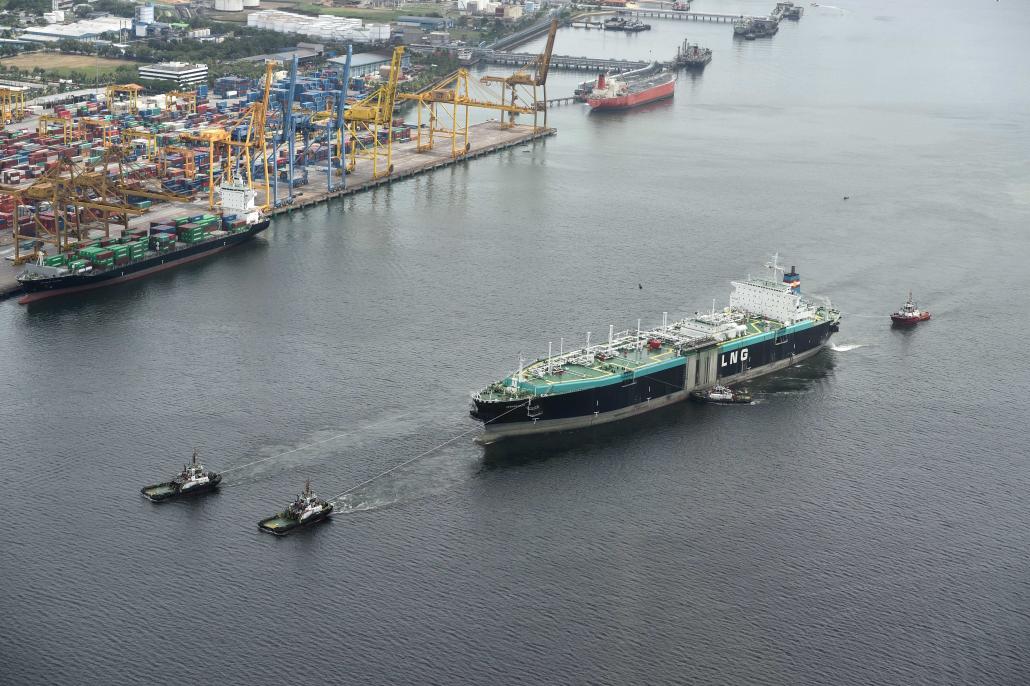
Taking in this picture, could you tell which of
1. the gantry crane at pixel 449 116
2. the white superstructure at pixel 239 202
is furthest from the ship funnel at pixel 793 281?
the gantry crane at pixel 449 116

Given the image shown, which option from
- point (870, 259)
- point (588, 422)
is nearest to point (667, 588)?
point (588, 422)

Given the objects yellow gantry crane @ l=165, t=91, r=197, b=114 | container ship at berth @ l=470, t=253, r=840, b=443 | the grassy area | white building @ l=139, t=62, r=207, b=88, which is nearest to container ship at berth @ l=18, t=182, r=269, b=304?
container ship at berth @ l=470, t=253, r=840, b=443

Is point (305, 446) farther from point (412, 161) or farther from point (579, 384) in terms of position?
point (412, 161)

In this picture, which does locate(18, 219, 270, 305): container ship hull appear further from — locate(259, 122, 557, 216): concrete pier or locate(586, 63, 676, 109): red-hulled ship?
locate(586, 63, 676, 109): red-hulled ship

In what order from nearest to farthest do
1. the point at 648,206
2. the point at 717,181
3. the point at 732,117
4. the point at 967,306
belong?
the point at 967,306 < the point at 648,206 < the point at 717,181 < the point at 732,117

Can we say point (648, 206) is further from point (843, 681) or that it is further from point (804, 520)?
point (843, 681)

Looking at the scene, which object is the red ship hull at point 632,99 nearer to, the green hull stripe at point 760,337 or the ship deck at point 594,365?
the green hull stripe at point 760,337

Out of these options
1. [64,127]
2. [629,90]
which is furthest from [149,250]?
[629,90]

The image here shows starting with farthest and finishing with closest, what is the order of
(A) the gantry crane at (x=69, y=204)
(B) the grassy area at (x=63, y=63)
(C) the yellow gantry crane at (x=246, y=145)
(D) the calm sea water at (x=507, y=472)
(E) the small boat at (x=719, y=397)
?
(B) the grassy area at (x=63, y=63), (C) the yellow gantry crane at (x=246, y=145), (A) the gantry crane at (x=69, y=204), (E) the small boat at (x=719, y=397), (D) the calm sea water at (x=507, y=472)
